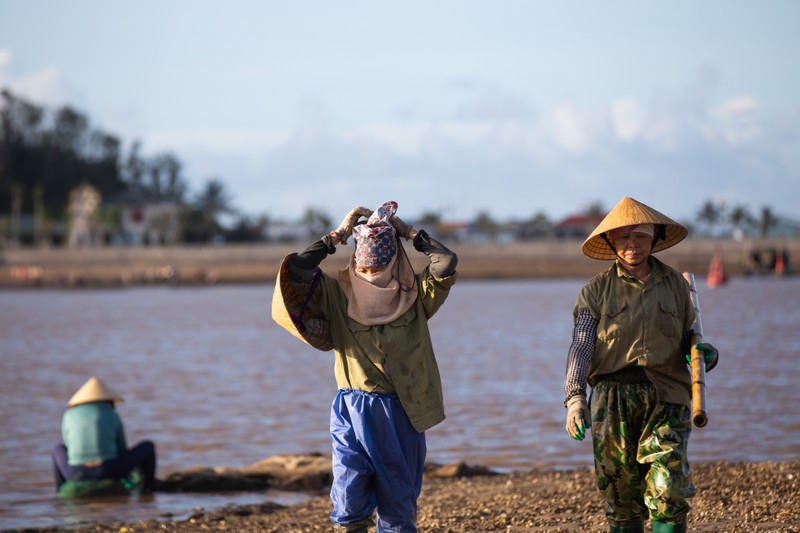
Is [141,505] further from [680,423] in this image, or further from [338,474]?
[680,423]

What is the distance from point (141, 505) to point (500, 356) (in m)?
13.6

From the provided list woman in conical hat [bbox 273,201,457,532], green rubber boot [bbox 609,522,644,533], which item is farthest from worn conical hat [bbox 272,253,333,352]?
green rubber boot [bbox 609,522,644,533]

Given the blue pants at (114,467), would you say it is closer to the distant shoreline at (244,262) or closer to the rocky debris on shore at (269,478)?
the rocky debris on shore at (269,478)

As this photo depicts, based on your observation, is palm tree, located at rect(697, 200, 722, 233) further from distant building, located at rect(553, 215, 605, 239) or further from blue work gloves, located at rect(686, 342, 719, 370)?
blue work gloves, located at rect(686, 342, 719, 370)

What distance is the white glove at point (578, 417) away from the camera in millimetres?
5180

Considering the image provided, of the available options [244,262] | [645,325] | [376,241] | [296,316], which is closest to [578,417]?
[645,325]

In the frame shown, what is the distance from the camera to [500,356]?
22.7m

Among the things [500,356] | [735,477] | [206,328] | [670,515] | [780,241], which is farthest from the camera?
[780,241]

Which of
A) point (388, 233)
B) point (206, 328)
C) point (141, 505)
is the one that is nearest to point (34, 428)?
point (141, 505)

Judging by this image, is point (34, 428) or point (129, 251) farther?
point (129, 251)

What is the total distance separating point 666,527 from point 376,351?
1.55m

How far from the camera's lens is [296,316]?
18.2 feet

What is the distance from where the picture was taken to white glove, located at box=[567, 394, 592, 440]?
204 inches

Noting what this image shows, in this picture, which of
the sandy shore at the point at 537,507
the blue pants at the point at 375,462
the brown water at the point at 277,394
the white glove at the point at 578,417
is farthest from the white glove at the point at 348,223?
the brown water at the point at 277,394
